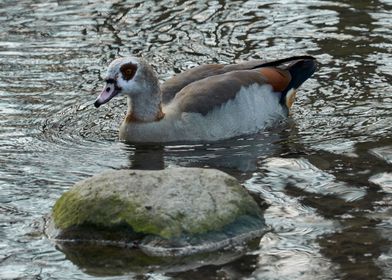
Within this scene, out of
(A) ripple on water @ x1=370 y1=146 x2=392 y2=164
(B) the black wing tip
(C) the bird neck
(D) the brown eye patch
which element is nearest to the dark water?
(A) ripple on water @ x1=370 y1=146 x2=392 y2=164

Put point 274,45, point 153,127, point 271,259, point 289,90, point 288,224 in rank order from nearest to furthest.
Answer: point 271,259 < point 288,224 < point 153,127 < point 289,90 < point 274,45

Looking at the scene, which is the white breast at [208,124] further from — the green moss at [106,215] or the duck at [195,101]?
the green moss at [106,215]

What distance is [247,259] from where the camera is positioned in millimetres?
8148

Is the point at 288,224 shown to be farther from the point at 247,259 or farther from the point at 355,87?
the point at 355,87

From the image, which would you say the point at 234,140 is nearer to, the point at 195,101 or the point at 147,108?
the point at 195,101

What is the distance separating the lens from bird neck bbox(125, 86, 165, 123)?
38.7ft

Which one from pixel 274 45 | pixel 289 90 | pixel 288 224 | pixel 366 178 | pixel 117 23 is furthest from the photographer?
pixel 117 23

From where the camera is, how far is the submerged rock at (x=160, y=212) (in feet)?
27.4

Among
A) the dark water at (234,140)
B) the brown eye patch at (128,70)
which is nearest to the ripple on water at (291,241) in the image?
the dark water at (234,140)

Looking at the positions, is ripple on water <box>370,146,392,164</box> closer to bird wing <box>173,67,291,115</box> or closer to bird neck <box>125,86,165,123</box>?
bird wing <box>173,67,291,115</box>

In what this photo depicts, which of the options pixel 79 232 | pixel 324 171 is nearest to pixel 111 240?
pixel 79 232

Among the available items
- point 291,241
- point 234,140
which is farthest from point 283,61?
point 291,241

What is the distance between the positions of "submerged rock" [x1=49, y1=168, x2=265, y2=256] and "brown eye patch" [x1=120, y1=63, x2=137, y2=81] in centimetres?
294

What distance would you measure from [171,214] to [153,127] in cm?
334
